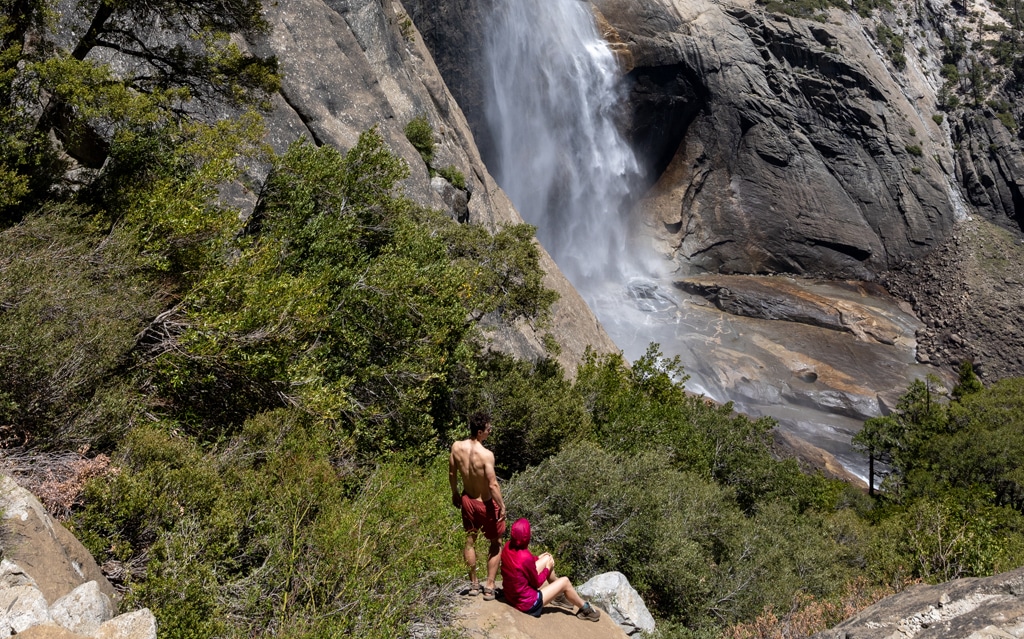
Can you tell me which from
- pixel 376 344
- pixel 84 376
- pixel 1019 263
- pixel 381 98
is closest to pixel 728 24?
pixel 1019 263

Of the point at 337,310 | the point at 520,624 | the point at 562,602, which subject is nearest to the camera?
the point at 520,624

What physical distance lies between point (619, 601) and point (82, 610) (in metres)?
5.44

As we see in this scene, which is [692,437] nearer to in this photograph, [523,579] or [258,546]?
[523,579]

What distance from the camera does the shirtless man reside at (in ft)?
21.1

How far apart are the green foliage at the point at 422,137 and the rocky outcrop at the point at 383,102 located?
1.52ft

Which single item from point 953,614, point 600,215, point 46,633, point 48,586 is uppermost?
point 46,633

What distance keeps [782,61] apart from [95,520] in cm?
5915

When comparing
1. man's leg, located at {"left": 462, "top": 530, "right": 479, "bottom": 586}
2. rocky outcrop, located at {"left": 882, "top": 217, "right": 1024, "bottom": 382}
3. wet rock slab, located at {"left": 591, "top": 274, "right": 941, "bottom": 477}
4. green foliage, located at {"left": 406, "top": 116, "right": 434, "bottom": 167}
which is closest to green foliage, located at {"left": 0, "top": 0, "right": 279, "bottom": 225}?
man's leg, located at {"left": 462, "top": 530, "right": 479, "bottom": 586}

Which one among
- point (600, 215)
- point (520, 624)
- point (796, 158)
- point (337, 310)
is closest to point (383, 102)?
point (337, 310)

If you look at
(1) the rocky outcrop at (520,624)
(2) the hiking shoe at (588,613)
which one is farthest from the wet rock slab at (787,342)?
(1) the rocky outcrop at (520,624)

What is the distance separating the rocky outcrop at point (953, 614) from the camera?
489 centimetres

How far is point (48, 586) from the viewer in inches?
166

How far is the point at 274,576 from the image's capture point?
18.0 ft

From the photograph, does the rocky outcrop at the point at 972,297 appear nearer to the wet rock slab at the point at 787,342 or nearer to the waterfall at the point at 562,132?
the wet rock slab at the point at 787,342
